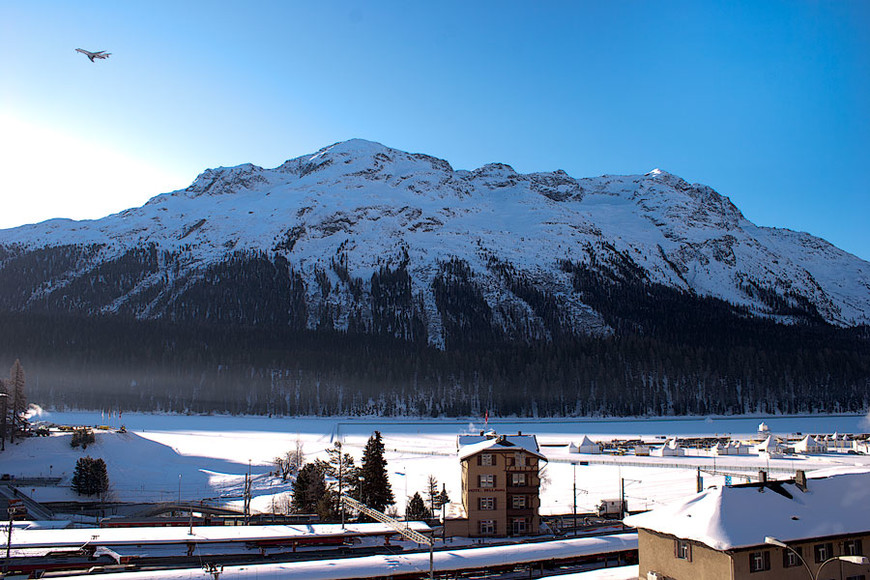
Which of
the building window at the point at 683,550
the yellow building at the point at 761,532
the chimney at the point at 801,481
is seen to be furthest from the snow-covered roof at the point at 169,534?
the chimney at the point at 801,481

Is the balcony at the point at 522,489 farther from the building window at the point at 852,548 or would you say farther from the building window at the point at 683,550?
the building window at the point at 852,548

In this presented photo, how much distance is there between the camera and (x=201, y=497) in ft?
213

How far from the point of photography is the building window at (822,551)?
29.0 m

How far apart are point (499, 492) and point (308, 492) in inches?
699

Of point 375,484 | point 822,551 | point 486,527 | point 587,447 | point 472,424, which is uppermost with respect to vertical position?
point 822,551

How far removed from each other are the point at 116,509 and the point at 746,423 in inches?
4912

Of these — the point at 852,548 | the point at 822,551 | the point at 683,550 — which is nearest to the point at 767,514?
the point at 822,551

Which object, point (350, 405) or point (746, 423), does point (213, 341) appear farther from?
point (746, 423)

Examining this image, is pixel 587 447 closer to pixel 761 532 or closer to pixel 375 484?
pixel 375 484

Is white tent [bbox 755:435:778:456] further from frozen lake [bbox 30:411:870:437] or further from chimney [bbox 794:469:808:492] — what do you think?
chimney [bbox 794:469:808:492]

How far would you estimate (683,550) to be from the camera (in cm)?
2853

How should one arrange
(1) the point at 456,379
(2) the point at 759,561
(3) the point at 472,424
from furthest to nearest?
(1) the point at 456,379, (3) the point at 472,424, (2) the point at 759,561

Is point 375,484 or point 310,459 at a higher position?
point 375,484

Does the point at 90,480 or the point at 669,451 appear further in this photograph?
the point at 669,451
